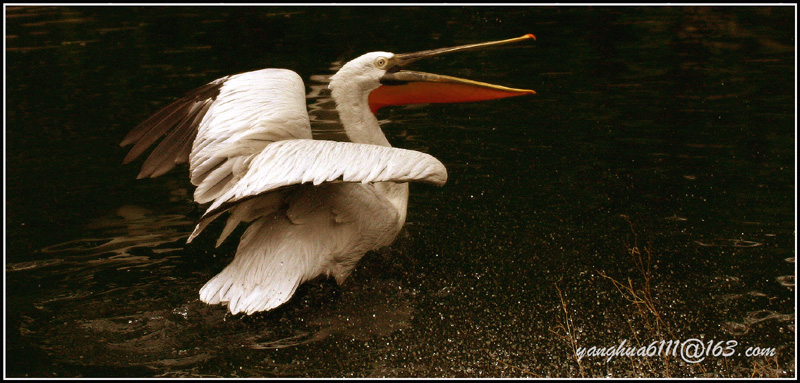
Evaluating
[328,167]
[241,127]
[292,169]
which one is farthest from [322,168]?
[241,127]

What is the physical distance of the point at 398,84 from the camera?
4309mm

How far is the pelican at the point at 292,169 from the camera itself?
11.1 feet

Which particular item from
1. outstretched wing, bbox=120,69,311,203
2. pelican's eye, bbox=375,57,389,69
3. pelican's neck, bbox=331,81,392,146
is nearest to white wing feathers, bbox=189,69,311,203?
outstretched wing, bbox=120,69,311,203

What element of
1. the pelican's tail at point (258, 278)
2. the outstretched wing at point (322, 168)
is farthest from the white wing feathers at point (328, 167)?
the pelican's tail at point (258, 278)

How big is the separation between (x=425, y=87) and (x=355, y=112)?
1.37 feet

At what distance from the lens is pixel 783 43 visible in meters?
8.62

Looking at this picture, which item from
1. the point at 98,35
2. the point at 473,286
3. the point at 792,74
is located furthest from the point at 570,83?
the point at 98,35

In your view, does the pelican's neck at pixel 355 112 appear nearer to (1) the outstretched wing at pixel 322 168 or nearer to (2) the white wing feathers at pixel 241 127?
(2) the white wing feathers at pixel 241 127

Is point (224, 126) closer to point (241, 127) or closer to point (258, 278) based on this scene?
point (241, 127)

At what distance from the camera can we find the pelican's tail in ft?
12.0

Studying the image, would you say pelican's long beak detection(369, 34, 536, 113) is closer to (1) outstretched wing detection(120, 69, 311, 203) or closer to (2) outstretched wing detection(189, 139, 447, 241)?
(1) outstretched wing detection(120, 69, 311, 203)

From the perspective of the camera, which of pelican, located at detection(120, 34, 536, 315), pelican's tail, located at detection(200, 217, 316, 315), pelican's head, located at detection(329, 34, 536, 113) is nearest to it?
pelican, located at detection(120, 34, 536, 315)

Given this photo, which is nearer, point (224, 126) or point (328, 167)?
point (328, 167)

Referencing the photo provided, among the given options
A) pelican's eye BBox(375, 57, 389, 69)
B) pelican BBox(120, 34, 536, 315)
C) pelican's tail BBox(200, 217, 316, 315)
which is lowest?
pelican's tail BBox(200, 217, 316, 315)
